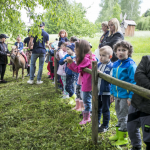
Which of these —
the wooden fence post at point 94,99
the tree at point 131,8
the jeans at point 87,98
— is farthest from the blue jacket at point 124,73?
the tree at point 131,8

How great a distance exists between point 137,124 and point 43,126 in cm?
209

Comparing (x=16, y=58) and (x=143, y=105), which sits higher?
(x=16, y=58)

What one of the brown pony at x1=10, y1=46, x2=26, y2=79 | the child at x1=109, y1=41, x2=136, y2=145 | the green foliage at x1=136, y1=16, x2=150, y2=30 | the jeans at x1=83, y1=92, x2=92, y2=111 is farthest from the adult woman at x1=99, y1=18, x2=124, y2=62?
the green foliage at x1=136, y1=16, x2=150, y2=30

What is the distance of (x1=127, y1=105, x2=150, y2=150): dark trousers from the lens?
6.49 ft

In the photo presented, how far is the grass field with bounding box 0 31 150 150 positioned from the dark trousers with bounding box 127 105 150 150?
0.58 metres

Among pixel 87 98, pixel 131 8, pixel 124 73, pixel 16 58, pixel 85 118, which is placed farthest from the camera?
pixel 131 8

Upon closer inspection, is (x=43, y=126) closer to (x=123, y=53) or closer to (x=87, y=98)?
(x=87, y=98)

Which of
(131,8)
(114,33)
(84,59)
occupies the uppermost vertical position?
(131,8)

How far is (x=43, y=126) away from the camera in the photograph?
3.60 metres

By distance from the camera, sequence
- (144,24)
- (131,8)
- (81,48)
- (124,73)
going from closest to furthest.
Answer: (124,73) < (81,48) < (131,8) < (144,24)

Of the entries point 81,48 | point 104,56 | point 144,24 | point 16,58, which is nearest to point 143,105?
point 104,56

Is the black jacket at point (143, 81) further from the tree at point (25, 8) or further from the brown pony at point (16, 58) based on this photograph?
the brown pony at point (16, 58)

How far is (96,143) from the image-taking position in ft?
9.45

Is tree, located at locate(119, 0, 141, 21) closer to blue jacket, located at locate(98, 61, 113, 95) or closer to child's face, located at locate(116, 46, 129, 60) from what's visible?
blue jacket, located at locate(98, 61, 113, 95)
